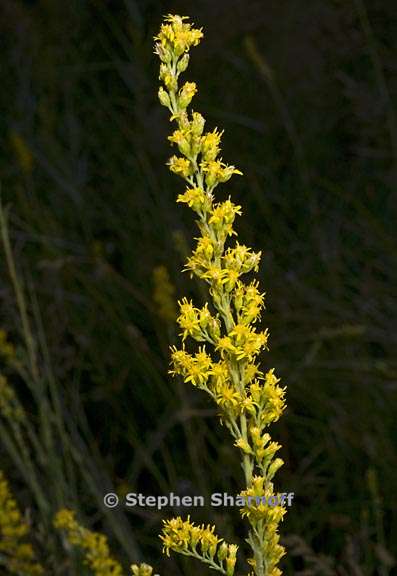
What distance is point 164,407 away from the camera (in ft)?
10.5

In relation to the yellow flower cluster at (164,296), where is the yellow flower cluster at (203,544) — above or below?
below

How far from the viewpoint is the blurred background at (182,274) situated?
2.59m

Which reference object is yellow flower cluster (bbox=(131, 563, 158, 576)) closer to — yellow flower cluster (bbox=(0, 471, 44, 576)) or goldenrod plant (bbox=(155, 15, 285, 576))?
goldenrod plant (bbox=(155, 15, 285, 576))

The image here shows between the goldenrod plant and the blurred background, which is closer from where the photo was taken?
the goldenrod plant

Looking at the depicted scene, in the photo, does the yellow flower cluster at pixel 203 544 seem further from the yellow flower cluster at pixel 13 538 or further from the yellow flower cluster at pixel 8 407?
the yellow flower cluster at pixel 8 407

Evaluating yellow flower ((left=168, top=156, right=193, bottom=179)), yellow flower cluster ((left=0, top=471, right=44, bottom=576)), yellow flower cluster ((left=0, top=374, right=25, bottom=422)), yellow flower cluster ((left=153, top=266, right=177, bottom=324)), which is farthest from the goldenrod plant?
yellow flower cluster ((left=153, top=266, right=177, bottom=324))

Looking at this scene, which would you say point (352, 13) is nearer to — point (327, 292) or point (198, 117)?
point (327, 292)

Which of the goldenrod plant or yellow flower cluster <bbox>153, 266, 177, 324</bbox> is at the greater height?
yellow flower cluster <bbox>153, 266, 177, 324</bbox>

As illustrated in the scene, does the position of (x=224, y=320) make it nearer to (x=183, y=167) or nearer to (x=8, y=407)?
(x=183, y=167)

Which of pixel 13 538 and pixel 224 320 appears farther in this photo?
pixel 13 538

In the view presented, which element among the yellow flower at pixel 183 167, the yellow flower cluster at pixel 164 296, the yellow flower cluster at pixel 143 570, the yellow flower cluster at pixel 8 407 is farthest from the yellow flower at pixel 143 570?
the yellow flower cluster at pixel 164 296

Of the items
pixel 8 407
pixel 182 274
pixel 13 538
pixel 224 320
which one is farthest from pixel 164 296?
pixel 224 320

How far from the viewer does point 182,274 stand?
140 inches

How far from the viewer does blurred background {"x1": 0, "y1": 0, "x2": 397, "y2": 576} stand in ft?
8.50
